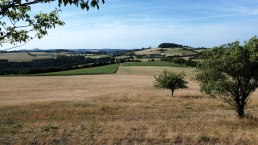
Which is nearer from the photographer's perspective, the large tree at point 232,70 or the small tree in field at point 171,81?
the large tree at point 232,70

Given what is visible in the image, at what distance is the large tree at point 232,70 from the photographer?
25.5 metres

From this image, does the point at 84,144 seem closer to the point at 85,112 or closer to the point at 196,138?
the point at 196,138

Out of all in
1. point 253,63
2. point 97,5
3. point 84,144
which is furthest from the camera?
point 253,63

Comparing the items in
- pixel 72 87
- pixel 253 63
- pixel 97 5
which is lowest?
pixel 72 87

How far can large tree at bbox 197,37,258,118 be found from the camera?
1003 inches

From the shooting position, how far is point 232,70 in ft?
84.6

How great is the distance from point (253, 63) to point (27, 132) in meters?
15.6

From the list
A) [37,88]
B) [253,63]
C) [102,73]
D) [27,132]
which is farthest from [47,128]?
[102,73]

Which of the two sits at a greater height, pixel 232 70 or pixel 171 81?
pixel 232 70

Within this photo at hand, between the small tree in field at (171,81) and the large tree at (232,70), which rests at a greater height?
the large tree at (232,70)

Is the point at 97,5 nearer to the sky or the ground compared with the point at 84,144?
nearer to the sky

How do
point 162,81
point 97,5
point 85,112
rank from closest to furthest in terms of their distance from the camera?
point 97,5
point 85,112
point 162,81

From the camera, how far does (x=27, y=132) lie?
19.3 metres

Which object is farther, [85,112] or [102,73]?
Answer: [102,73]
